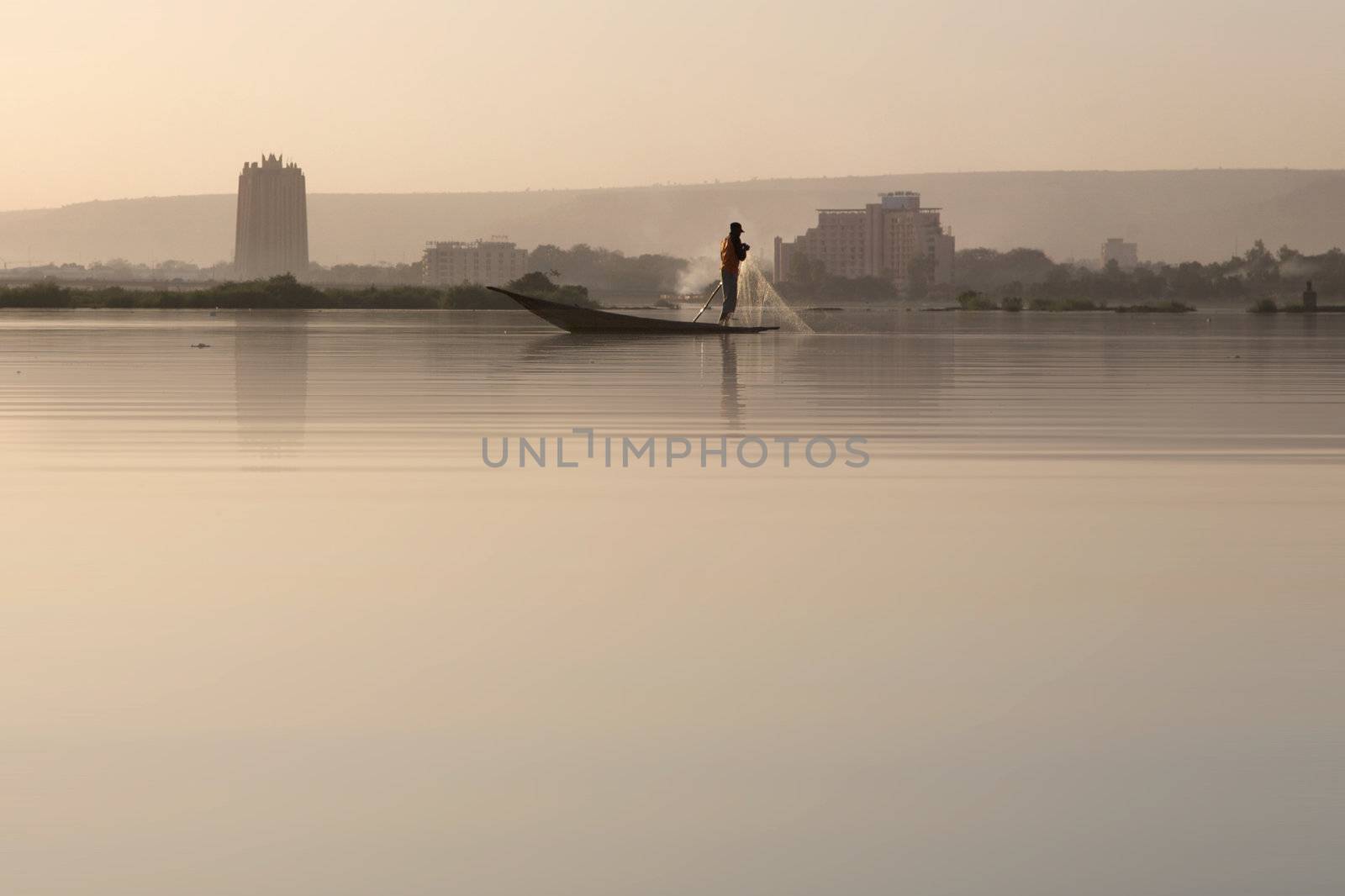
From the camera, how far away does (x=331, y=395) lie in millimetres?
18047

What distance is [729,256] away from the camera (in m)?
34.4

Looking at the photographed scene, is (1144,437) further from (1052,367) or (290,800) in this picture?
(1052,367)

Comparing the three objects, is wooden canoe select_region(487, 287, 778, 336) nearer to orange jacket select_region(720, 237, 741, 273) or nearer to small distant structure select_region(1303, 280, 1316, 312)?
orange jacket select_region(720, 237, 741, 273)

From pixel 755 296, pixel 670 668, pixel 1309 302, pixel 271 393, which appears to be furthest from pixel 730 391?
pixel 1309 302

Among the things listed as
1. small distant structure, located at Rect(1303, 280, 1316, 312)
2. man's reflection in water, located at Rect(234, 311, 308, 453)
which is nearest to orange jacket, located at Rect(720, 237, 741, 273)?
man's reflection in water, located at Rect(234, 311, 308, 453)

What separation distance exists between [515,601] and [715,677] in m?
1.41

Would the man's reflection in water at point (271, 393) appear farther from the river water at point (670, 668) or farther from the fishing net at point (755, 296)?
the fishing net at point (755, 296)

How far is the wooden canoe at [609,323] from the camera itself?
3670cm

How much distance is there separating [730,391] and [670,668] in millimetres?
14342

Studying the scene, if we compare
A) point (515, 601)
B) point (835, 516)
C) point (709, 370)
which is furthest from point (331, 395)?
point (515, 601)

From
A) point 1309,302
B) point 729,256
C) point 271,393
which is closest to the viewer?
point 271,393

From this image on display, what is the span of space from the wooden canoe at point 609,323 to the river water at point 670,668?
Answer: 947 inches

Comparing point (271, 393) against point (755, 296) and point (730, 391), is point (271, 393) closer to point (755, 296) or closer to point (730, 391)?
point (730, 391)

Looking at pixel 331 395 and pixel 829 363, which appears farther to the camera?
pixel 829 363
